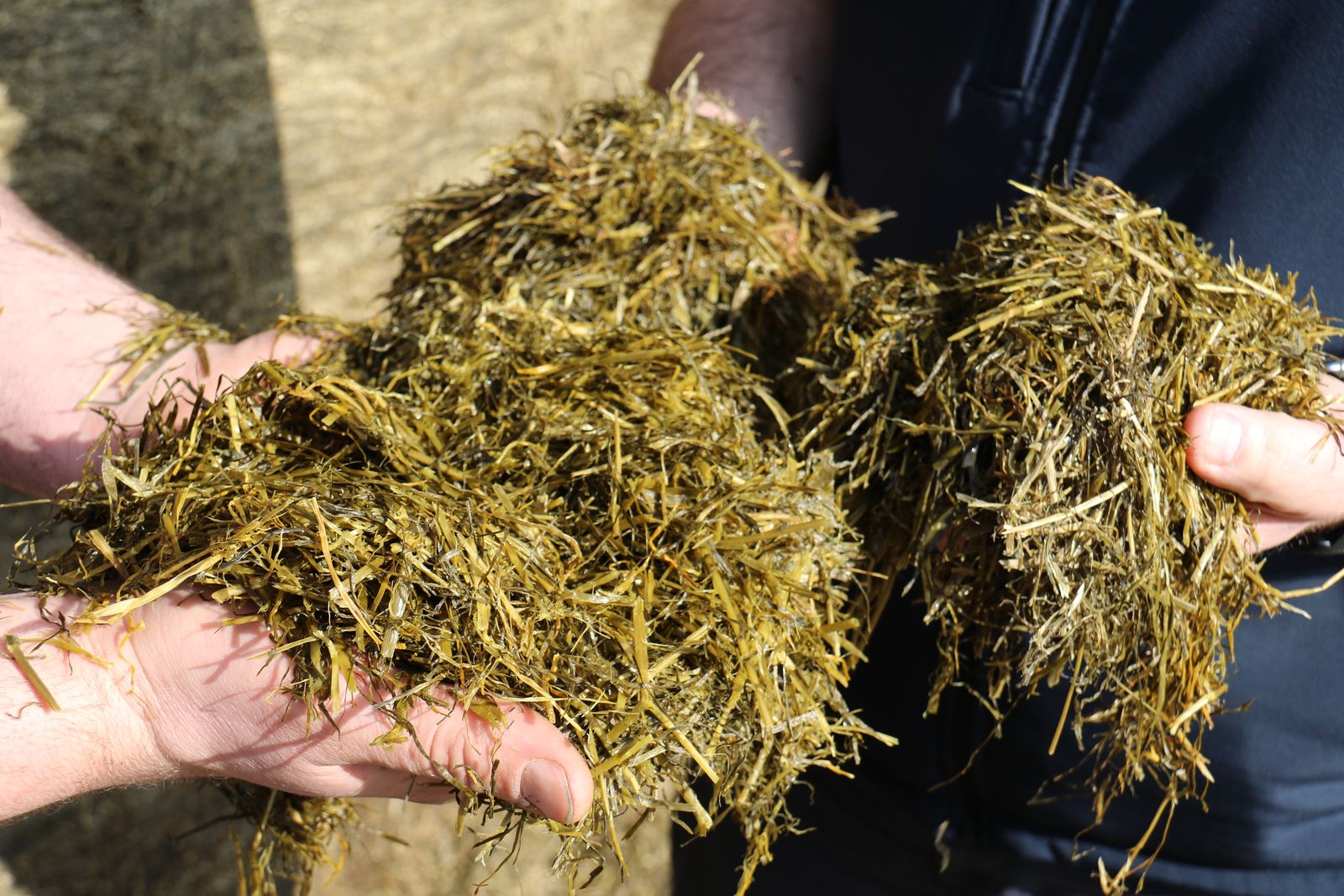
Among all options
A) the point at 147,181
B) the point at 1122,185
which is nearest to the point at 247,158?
the point at 147,181

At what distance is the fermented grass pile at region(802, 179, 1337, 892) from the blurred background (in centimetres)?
127

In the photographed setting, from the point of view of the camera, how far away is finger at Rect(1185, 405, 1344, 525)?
1.22 meters

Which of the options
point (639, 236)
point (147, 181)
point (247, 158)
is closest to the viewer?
point (639, 236)

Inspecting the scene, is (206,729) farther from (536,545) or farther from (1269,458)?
(1269,458)

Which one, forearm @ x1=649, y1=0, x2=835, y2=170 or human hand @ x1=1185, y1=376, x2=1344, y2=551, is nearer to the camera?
human hand @ x1=1185, y1=376, x2=1344, y2=551

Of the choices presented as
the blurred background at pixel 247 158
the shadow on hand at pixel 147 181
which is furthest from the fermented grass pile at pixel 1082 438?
the shadow on hand at pixel 147 181

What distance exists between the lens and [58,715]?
1.17 meters

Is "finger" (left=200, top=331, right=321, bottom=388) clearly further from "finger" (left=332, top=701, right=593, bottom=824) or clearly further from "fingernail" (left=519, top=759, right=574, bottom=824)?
"fingernail" (left=519, top=759, right=574, bottom=824)

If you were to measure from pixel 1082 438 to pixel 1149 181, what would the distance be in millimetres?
594

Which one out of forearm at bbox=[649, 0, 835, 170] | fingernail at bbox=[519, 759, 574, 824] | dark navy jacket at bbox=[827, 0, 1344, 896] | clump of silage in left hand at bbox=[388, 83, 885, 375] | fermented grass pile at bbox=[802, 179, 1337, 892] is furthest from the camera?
forearm at bbox=[649, 0, 835, 170]

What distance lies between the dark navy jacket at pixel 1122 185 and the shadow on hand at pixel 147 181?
164cm

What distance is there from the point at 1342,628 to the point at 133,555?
1.78m

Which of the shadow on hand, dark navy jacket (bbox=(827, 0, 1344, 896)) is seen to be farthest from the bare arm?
dark navy jacket (bbox=(827, 0, 1344, 896))

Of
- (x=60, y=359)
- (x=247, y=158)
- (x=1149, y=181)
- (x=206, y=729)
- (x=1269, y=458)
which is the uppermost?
(x=1149, y=181)
